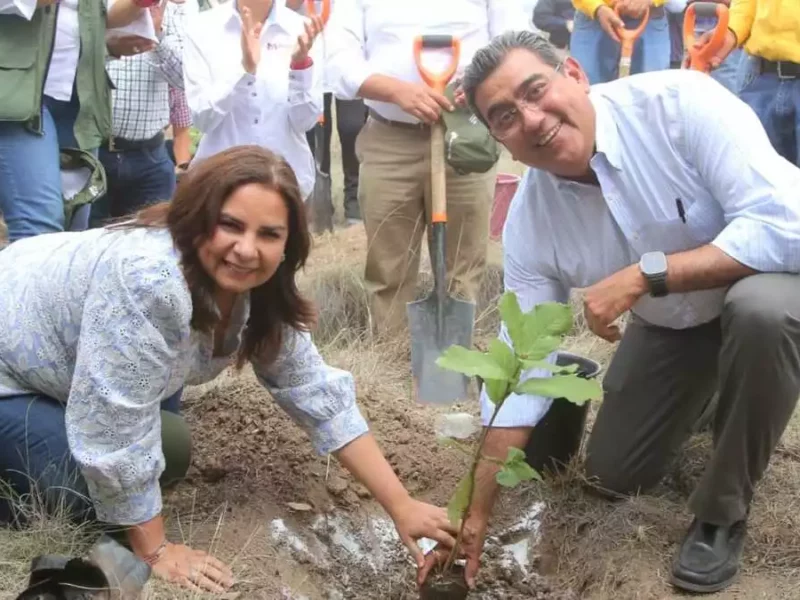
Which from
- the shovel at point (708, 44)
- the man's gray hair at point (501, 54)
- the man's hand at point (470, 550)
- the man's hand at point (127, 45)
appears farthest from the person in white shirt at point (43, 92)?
the shovel at point (708, 44)

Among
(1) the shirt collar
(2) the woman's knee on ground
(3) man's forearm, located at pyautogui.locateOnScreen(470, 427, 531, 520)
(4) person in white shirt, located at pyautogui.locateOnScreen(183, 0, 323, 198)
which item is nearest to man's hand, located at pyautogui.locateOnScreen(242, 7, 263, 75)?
(4) person in white shirt, located at pyautogui.locateOnScreen(183, 0, 323, 198)

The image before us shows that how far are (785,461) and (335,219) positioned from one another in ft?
13.1

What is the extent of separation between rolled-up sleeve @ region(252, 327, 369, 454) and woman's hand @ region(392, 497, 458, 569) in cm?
24

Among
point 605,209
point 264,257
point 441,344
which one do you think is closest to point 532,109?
point 605,209

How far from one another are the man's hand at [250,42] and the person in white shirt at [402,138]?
0.30 meters

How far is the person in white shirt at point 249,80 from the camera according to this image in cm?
377

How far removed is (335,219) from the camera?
6.50 meters

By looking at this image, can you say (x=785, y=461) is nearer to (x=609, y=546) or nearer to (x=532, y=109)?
(x=609, y=546)

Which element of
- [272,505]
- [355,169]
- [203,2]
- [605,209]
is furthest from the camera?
[355,169]

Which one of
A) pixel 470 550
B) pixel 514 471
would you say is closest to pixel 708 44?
pixel 470 550

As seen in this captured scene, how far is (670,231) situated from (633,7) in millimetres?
2779

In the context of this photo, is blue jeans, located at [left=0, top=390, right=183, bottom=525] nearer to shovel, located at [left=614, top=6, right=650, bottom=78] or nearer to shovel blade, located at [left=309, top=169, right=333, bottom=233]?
shovel, located at [left=614, top=6, right=650, bottom=78]

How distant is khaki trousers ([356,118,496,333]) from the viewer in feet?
13.0

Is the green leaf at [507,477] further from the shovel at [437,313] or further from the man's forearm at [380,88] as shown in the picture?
the man's forearm at [380,88]
